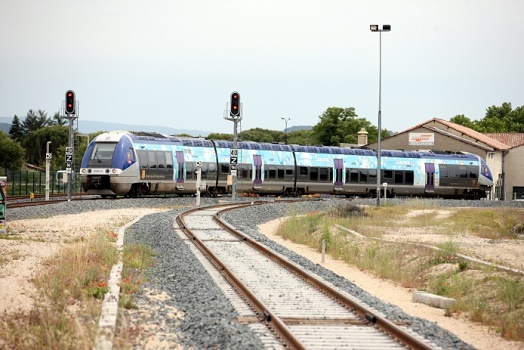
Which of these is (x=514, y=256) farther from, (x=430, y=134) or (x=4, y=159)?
(x=4, y=159)

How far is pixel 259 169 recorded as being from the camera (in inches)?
1935

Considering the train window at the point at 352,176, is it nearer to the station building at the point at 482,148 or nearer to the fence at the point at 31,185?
the fence at the point at 31,185

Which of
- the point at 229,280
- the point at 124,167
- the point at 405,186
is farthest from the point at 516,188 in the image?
the point at 229,280

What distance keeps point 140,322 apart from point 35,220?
19.5 metres

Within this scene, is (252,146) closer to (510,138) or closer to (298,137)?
(510,138)

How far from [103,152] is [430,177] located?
1001 inches

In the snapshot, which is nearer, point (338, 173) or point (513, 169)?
point (338, 173)

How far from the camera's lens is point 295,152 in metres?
51.4

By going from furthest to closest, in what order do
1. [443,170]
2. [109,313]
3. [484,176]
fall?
[484,176] < [443,170] < [109,313]

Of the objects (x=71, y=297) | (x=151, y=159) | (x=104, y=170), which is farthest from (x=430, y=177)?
(x=71, y=297)

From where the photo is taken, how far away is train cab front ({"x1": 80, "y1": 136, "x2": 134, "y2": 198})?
40094mm

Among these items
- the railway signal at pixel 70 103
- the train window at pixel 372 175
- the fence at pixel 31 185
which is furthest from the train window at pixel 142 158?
the train window at pixel 372 175

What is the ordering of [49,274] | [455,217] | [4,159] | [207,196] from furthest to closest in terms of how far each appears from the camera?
1. [4,159]
2. [207,196]
3. [455,217]
4. [49,274]

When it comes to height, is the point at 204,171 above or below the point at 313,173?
above
